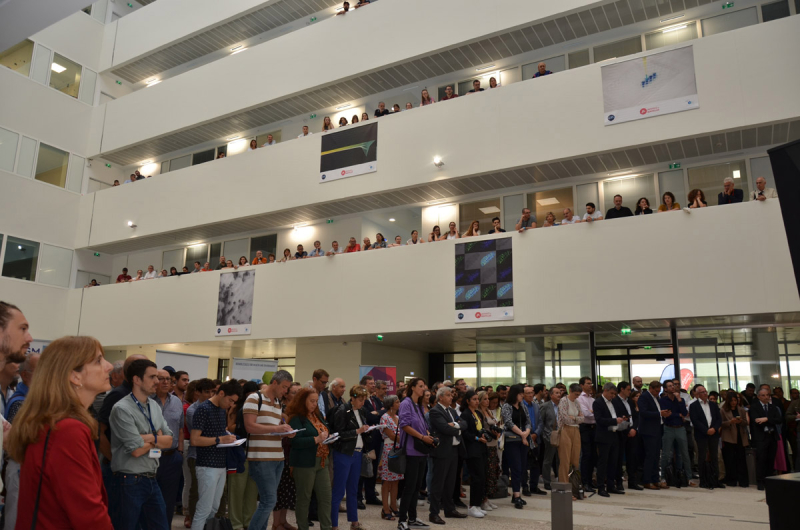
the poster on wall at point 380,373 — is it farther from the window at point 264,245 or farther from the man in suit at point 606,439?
the man in suit at point 606,439

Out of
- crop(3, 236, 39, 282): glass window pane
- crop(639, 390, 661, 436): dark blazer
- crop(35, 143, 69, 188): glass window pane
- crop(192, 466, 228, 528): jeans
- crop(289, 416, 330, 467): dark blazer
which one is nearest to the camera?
crop(192, 466, 228, 528): jeans

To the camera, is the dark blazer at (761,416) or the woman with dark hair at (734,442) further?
the woman with dark hair at (734,442)

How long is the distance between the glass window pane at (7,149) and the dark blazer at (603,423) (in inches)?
805

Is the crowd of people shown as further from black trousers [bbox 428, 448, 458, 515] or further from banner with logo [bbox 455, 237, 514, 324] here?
banner with logo [bbox 455, 237, 514, 324]

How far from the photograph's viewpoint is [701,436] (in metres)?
11.6

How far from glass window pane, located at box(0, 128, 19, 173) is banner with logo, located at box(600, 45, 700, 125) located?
1932cm

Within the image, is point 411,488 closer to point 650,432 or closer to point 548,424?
point 548,424

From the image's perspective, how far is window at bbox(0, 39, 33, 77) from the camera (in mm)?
21016

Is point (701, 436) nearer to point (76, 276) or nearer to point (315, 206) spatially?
point (315, 206)

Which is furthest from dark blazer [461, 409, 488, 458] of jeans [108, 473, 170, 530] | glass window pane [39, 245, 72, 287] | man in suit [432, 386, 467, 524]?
glass window pane [39, 245, 72, 287]

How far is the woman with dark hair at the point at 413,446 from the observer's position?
290 inches

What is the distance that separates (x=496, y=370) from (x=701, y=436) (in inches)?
230

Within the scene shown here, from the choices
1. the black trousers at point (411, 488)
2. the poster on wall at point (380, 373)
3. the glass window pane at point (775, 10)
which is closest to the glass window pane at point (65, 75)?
the poster on wall at point (380, 373)

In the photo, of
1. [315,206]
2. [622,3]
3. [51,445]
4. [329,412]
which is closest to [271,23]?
[315,206]
